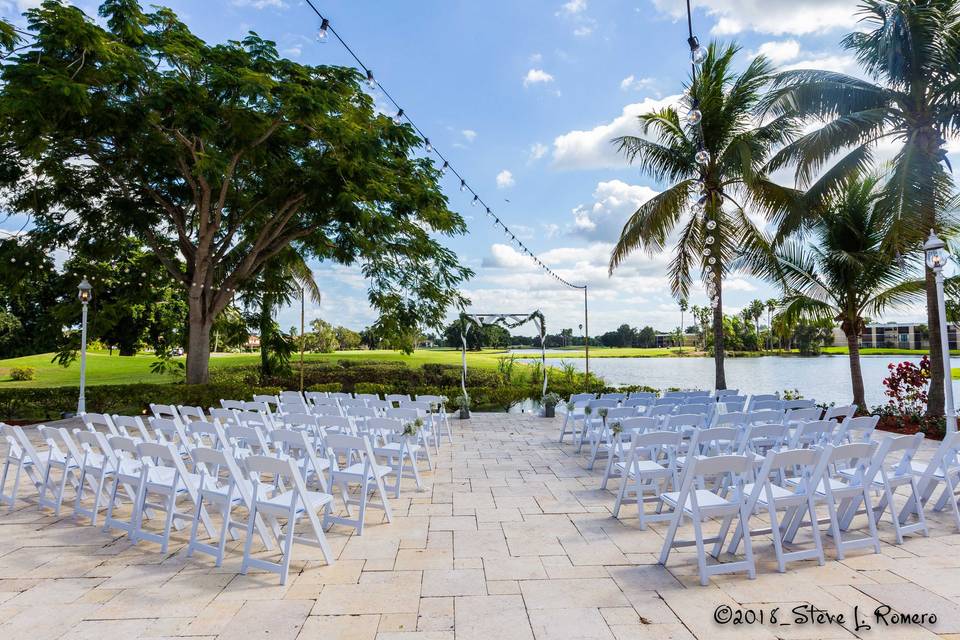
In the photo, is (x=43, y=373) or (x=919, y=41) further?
(x=43, y=373)

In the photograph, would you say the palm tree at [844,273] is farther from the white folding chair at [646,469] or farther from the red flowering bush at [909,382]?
the white folding chair at [646,469]

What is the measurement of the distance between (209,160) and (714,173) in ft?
37.2

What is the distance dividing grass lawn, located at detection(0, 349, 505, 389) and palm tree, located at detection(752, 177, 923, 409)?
405 inches

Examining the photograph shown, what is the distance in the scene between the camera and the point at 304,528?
4.56 meters

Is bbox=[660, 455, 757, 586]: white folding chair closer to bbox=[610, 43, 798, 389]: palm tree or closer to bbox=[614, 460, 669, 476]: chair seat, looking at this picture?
bbox=[614, 460, 669, 476]: chair seat

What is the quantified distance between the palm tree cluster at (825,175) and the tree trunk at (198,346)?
417 inches

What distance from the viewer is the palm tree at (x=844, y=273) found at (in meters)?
12.1

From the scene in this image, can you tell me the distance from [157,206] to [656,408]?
12.8m

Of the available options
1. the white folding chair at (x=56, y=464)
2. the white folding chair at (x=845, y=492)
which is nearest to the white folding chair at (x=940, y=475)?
the white folding chair at (x=845, y=492)

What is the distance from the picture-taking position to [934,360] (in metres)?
9.54

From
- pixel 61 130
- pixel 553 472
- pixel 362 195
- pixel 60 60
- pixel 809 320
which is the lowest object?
pixel 553 472

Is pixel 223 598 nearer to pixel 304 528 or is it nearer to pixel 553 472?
pixel 304 528

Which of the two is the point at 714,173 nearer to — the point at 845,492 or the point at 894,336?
the point at 845,492

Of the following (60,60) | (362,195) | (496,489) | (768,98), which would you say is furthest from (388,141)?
(496,489)
